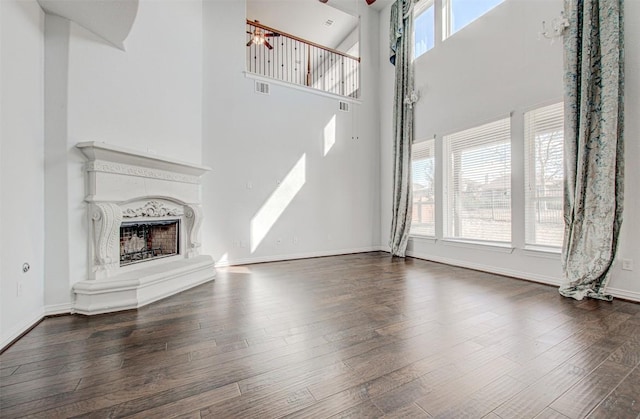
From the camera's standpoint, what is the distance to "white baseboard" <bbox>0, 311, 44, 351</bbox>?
201cm

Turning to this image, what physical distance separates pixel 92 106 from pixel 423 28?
18.7 feet

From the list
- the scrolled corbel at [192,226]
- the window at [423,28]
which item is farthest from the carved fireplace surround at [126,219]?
the window at [423,28]

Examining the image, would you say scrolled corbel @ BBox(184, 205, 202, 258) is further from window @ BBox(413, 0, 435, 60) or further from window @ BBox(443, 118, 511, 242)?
window @ BBox(413, 0, 435, 60)

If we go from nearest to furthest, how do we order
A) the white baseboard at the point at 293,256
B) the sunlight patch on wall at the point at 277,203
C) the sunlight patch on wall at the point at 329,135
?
1. the white baseboard at the point at 293,256
2. the sunlight patch on wall at the point at 277,203
3. the sunlight patch on wall at the point at 329,135

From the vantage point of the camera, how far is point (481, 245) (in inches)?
172

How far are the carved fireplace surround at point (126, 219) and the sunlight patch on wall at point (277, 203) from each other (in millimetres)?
1350

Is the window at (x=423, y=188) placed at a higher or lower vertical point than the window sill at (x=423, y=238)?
higher

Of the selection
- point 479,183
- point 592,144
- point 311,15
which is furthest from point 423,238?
point 311,15

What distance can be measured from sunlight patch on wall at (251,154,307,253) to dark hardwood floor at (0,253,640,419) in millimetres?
2009

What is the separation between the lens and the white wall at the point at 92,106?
259 centimetres

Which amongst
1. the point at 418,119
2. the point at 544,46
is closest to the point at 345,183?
the point at 418,119

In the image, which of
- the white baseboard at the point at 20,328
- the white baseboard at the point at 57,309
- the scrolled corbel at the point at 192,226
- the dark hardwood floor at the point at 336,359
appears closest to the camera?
the dark hardwood floor at the point at 336,359

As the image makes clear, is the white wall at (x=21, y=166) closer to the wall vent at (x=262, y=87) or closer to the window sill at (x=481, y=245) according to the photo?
the wall vent at (x=262, y=87)

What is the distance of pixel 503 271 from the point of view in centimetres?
404
